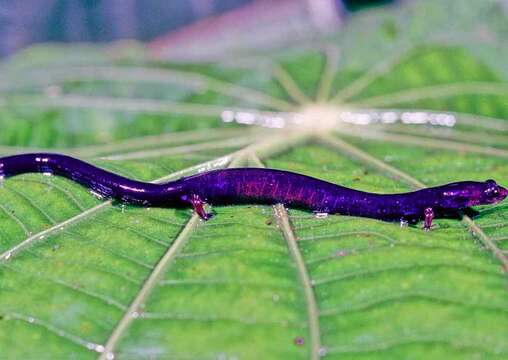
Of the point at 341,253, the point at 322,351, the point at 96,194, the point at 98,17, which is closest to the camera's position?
the point at 322,351

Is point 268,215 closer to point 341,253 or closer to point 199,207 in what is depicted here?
point 199,207

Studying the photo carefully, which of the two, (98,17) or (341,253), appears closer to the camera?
(341,253)

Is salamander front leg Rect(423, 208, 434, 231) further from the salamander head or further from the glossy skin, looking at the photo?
the salamander head

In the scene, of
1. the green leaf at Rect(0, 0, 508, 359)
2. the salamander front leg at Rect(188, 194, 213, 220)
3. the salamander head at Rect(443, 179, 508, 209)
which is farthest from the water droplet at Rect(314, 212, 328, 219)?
the salamander head at Rect(443, 179, 508, 209)

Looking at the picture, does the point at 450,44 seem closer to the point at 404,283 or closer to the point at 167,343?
the point at 404,283

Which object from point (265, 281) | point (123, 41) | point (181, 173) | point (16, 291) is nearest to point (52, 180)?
point (181, 173)

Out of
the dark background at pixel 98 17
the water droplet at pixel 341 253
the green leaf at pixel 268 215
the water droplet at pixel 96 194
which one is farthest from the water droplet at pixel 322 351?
the dark background at pixel 98 17

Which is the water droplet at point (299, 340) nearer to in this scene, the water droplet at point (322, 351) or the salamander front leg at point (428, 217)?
the water droplet at point (322, 351)

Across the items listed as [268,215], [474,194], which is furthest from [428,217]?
[268,215]
